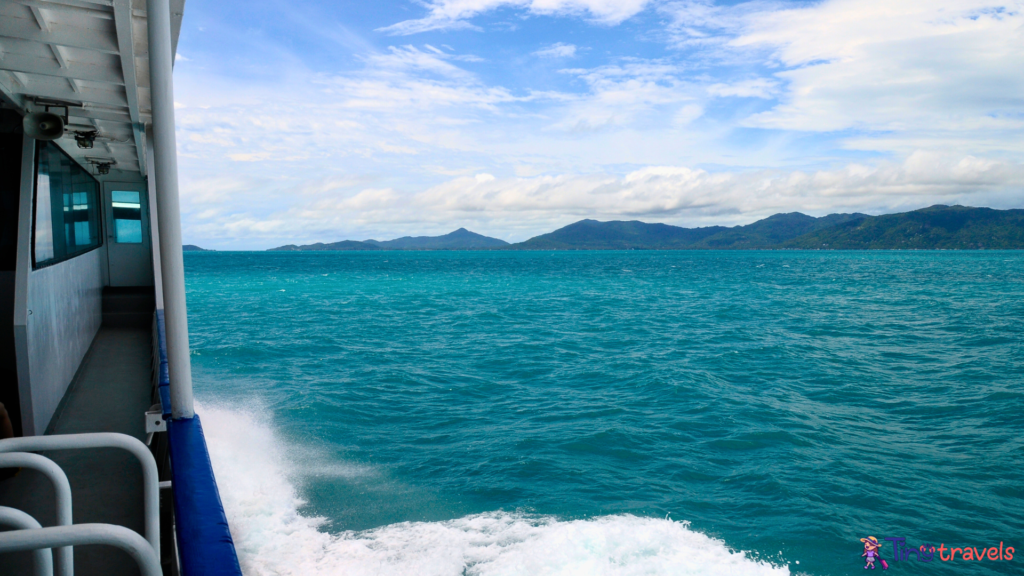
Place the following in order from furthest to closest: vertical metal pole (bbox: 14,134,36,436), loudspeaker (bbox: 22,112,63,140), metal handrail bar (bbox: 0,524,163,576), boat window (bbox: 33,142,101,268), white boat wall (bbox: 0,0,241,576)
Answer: boat window (bbox: 33,142,101,268)
loudspeaker (bbox: 22,112,63,140)
vertical metal pole (bbox: 14,134,36,436)
white boat wall (bbox: 0,0,241,576)
metal handrail bar (bbox: 0,524,163,576)

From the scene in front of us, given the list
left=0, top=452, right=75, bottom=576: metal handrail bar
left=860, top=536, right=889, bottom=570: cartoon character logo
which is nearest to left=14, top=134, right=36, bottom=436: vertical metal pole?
left=0, top=452, right=75, bottom=576: metal handrail bar

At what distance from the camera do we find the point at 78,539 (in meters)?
1.37

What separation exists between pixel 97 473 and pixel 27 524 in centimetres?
353

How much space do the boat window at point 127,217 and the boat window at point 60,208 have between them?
2.23 metres

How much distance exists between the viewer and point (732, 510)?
8852 mm

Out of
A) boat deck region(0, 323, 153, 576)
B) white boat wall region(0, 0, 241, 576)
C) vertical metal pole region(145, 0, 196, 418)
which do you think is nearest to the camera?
white boat wall region(0, 0, 241, 576)

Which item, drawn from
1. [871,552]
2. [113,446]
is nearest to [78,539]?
[113,446]

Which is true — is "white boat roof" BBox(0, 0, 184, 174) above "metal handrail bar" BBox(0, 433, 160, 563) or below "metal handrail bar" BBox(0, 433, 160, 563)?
above

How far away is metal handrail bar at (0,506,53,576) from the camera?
5.51ft

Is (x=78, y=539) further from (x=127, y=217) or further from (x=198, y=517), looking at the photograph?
(x=127, y=217)

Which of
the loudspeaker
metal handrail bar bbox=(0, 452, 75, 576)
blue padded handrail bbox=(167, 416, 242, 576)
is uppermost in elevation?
the loudspeaker

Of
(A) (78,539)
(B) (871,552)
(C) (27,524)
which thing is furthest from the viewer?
(B) (871,552)

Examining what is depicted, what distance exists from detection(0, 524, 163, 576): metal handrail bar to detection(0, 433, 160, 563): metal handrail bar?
38cm

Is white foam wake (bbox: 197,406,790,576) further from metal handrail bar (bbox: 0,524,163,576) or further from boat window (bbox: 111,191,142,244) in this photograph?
boat window (bbox: 111,191,142,244)
